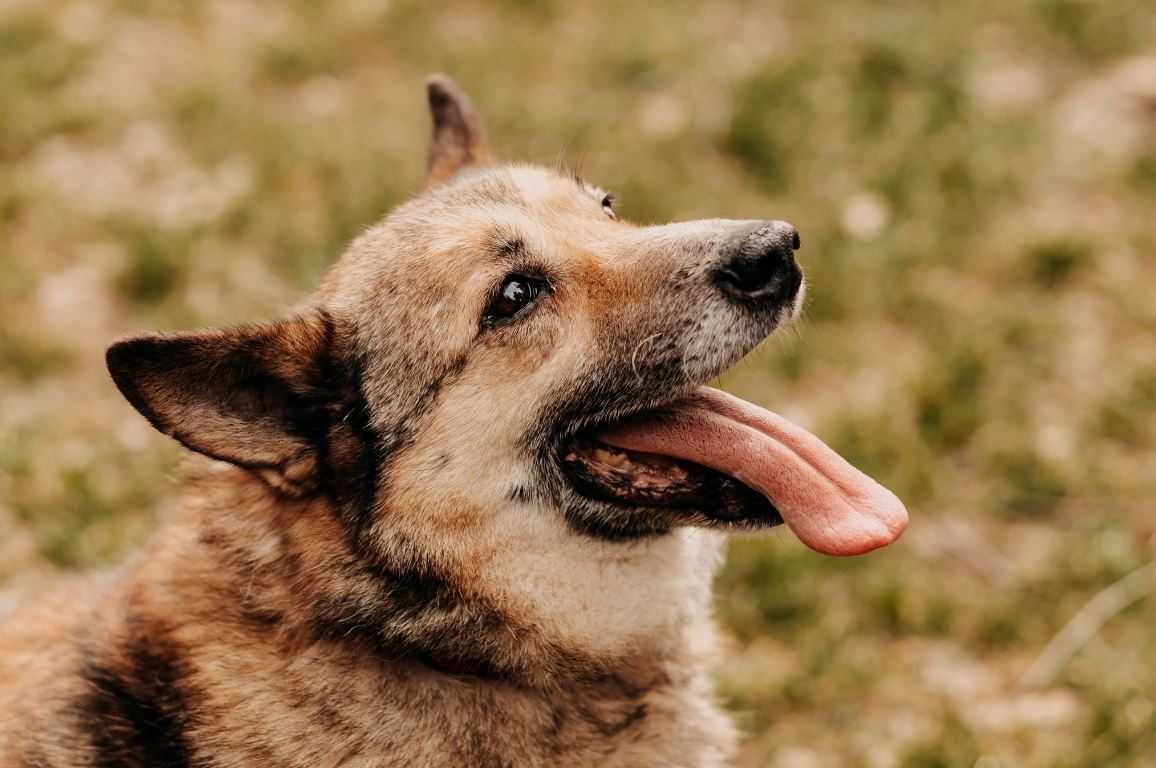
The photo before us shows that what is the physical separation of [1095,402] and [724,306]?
2849mm

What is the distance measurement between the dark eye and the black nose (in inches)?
20.1

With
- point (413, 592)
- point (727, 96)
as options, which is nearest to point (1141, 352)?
point (727, 96)

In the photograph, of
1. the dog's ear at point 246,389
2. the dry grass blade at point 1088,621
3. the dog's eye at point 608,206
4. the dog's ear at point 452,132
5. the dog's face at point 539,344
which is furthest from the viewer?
the dry grass blade at point 1088,621

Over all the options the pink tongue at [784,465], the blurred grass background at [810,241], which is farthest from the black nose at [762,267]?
the blurred grass background at [810,241]

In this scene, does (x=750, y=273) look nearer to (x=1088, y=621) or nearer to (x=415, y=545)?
(x=415, y=545)

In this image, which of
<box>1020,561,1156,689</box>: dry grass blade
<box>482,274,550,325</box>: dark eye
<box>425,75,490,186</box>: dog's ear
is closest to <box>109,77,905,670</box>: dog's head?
<box>482,274,550,325</box>: dark eye

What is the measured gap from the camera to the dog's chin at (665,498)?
3355 mm

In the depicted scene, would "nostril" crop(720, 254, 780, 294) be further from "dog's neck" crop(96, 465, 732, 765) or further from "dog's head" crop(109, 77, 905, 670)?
"dog's neck" crop(96, 465, 732, 765)

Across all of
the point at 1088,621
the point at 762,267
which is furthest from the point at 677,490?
the point at 1088,621

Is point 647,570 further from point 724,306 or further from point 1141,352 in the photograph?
point 1141,352

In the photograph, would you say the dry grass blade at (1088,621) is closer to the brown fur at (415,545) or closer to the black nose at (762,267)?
the brown fur at (415,545)

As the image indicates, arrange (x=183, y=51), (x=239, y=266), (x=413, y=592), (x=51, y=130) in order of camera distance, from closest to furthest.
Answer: (x=413, y=592)
(x=239, y=266)
(x=51, y=130)
(x=183, y=51)

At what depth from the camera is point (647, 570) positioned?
11.6 feet

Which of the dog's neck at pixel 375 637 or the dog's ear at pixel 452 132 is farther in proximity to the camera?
the dog's ear at pixel 452 132
